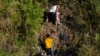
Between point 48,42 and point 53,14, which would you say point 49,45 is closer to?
point 48,42

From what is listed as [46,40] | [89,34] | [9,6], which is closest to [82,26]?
[89,34]

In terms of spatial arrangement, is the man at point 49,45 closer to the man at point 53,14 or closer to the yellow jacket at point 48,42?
the yellow jacket at point 48,42

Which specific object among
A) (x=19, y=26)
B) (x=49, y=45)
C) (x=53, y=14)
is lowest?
(x=49, y=45)

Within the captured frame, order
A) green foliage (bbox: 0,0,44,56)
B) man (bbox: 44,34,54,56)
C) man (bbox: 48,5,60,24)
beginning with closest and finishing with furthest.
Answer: man (bbox: 44,34,54,56) → green foliage (bbox: 0,0,44,56) → man (bbox: 48,5,60,24)

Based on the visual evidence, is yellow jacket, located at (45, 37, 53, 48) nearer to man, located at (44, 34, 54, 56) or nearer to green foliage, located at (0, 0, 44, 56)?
man, located at (44, 34, 54, 56)

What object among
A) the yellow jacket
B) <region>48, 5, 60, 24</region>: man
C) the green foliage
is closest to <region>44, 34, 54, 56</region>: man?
the yellow jacket

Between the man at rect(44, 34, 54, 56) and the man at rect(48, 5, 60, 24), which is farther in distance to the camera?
the man at rect(48, 5, 60, 24)

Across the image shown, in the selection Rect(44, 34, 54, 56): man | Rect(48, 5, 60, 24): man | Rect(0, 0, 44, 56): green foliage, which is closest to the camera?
Rect(44, 34, 54, 56): man

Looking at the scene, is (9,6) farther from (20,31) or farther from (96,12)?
(96,12)

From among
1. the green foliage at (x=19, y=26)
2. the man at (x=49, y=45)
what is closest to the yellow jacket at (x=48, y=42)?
the man at (x=49, y=45)

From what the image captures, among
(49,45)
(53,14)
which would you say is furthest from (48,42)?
(53,14)

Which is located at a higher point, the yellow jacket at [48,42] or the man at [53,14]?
the man at [53,14]

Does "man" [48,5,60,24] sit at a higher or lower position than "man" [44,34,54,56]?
higher

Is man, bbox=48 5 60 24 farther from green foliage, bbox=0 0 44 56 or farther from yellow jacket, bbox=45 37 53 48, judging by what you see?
yellow jacket, bbox=45 37 53 48
